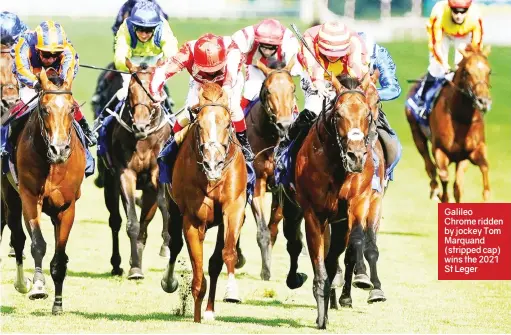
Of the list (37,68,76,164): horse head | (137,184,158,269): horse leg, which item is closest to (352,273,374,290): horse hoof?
(37,68,76,164): horse head

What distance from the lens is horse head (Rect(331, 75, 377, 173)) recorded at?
10.1 metres

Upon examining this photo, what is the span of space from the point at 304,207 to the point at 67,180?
6.54 feet

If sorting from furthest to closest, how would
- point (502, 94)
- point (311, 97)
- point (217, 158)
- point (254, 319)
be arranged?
1. point (502, 94)
2. point (311, 97)
3. point (254, 319)
4. point (217, 158)

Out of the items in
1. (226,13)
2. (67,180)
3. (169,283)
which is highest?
(67,180)

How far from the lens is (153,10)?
591 inches

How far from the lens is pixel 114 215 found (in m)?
14.9

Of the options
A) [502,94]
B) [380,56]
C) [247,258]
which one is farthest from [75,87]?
[380,56]

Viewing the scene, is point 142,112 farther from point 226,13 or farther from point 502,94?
point 226,13

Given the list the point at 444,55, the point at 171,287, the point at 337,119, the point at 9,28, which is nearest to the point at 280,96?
the point at 171,287

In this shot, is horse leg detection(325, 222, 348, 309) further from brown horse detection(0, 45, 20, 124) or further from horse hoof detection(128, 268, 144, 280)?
brown horse detection(0, 45, 20, 124)

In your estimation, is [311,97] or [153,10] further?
[153,10]

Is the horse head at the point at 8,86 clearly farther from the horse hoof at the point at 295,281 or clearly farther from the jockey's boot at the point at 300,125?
the horse hoof at the point at 295,281

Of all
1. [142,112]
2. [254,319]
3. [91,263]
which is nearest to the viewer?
[254,319]

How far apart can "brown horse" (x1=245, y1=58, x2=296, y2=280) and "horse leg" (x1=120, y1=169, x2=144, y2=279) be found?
1.19 metres
